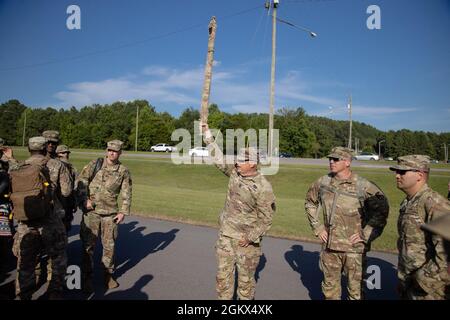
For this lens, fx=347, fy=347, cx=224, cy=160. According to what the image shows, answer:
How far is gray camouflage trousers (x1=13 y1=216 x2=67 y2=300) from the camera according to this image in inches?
178

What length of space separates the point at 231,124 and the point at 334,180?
226 feet

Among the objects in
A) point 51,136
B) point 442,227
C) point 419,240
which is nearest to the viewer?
point 442,227

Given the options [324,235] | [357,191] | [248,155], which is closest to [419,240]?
[357,191]

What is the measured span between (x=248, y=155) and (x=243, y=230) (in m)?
1.01

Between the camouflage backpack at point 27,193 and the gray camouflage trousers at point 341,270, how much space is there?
380 centimetres

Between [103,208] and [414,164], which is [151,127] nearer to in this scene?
[103,208]

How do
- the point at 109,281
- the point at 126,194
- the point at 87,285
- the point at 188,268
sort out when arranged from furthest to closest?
the point at 188,268 < the point at 126,194 < the point at 109,281 < the point at 87,285

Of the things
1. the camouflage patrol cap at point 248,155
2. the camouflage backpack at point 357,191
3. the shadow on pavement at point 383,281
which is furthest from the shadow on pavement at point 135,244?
the shadow on pavement at point 383,281

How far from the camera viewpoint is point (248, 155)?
471 cm

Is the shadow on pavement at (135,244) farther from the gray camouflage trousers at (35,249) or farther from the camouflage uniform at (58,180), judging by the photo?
the camouflage uniform at (58,180)

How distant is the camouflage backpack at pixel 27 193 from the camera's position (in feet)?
14.2

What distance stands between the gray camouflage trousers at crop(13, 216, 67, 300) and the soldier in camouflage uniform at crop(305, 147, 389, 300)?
11.8 feet
